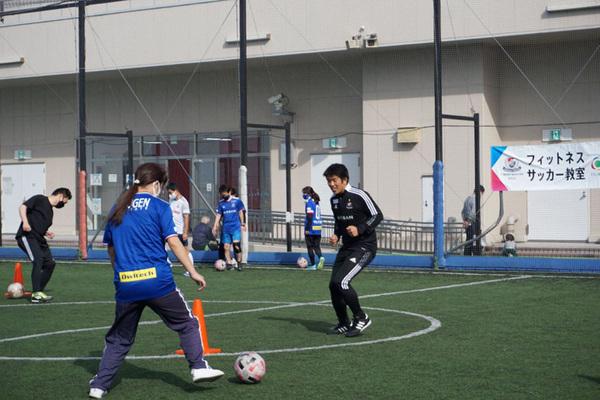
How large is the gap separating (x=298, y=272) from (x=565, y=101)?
10.6 meters

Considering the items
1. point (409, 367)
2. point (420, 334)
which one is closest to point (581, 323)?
point (420, 334)

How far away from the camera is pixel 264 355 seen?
9.99 metres

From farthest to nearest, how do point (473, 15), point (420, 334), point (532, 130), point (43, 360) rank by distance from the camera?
point (532, 130)
point (473, 15)
point (420, 334)
point (43, 360)

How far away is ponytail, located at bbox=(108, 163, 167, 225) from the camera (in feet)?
26.9

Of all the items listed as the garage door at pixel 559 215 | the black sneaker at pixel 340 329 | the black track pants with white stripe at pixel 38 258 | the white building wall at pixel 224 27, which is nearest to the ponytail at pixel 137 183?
the black sneaker at pixel 340 329

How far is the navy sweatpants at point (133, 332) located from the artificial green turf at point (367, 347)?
237mm

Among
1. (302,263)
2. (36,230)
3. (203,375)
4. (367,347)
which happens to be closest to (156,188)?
(203,375)

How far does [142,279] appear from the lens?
8109 mm

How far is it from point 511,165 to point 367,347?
11.1 meters

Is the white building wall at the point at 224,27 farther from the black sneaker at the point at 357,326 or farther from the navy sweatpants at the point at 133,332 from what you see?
the navy sweatpants at the point at 133,332

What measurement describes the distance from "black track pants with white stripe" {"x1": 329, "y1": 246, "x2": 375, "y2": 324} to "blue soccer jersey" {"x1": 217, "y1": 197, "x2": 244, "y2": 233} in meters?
10.1

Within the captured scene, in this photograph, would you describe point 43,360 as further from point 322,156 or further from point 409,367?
point 322,156

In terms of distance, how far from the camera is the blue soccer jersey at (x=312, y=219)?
72.7 feet

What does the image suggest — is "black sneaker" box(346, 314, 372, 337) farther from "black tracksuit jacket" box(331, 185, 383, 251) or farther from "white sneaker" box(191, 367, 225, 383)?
"white sneaker" box(191, 367, 225, 383)
